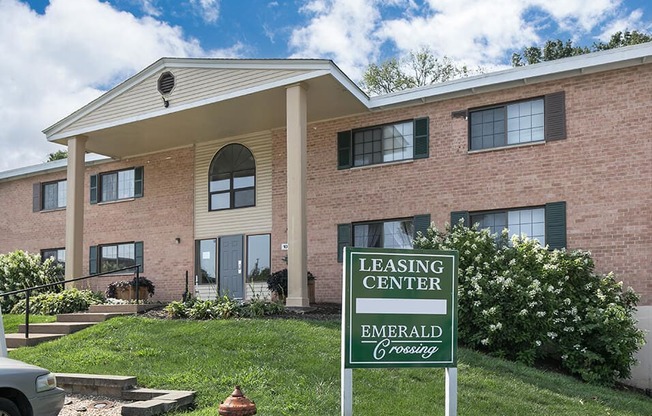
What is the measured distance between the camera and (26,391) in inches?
243

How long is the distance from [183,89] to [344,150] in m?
4.16

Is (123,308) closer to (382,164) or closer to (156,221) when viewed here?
(156,221)

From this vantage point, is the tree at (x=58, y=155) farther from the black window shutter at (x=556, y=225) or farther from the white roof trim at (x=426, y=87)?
the black window shutter at (x=556, y=225)

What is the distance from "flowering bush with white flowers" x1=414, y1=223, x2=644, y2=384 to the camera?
1106 centimetres

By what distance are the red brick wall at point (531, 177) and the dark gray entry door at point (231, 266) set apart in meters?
2.63

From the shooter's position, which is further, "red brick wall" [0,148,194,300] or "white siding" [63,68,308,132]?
"red brick wall" [0,148,194,300]

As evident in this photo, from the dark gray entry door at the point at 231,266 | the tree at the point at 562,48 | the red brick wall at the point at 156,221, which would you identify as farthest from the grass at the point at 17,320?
the tree at the point at 562,48

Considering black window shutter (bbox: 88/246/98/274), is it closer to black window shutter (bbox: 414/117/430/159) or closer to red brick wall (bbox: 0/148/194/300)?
red brick wall (bbox: 0/148/194/300)

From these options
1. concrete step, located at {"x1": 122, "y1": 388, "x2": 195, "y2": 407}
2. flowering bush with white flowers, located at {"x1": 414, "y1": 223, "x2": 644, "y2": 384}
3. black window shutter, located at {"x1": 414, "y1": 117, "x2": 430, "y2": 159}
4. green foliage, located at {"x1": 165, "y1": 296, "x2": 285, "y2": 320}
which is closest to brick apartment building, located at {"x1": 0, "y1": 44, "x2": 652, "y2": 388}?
black window shutter, located at {"x1": 414, "y1": 117, "x2": 430, "y2": 159}

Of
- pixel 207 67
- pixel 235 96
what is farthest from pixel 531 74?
pixel 207 67

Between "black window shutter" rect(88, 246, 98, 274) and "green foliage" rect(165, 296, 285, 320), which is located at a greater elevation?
"black window shutter" rect(88, 246, 98, 274)

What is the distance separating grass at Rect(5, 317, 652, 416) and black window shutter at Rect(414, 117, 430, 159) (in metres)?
5.38

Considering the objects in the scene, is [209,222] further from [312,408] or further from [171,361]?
[312,408]

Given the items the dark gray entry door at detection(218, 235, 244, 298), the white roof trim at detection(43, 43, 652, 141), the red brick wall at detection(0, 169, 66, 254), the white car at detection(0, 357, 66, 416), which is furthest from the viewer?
the red brick wall at detection(0, 169, 66, 254)
